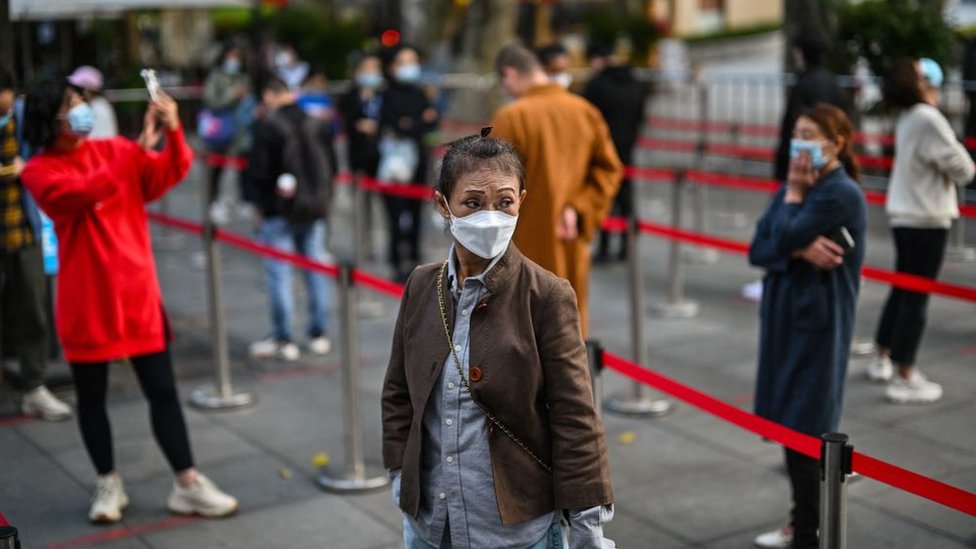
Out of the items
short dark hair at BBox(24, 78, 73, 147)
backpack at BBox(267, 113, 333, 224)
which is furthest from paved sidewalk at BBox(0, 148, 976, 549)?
short dark hair at BBox(24, 78, 73, 147)

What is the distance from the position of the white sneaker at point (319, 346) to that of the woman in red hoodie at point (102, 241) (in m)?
3.08

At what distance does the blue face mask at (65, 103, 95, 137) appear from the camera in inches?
222

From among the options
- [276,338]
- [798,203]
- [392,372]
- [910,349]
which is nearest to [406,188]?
[276,338]

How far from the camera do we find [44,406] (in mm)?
7543

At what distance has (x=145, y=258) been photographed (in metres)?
5.86

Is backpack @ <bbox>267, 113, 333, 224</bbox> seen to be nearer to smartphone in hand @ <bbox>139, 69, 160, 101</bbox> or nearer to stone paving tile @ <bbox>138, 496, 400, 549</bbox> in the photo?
smartphone in hand @ <bbox>139, 69, 160, 101</bbox>

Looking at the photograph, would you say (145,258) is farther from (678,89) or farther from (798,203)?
(678,89)

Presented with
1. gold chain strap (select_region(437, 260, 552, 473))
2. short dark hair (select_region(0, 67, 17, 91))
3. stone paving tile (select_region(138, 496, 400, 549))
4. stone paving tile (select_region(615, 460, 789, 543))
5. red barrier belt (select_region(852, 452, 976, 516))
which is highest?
short dark hair (select_region(0, 67, 17, 91))

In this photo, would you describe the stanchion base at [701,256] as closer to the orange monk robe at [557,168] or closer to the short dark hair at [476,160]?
the orange monk robe at [557,168]

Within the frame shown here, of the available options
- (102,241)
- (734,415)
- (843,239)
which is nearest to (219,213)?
(102,241)

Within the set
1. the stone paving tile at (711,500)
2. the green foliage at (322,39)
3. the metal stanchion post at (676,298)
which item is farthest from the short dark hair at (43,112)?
the green foliage at (322,39)

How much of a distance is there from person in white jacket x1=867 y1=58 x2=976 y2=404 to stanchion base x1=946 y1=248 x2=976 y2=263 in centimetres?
114

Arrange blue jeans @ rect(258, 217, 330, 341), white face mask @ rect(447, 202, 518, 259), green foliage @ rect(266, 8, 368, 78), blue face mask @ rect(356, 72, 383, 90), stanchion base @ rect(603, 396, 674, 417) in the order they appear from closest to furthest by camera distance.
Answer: white face mask @ rect(447, 202, 518, 259)
stanchion base @ rect(603, 396, 674, 417)
blue jeans @ rect(258, 217, 330, 341)
blue face mask @ rect(356, 72, 383, 90)
green foliage @ rect(266, 8, 368, 78)

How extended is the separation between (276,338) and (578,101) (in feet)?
9.97
